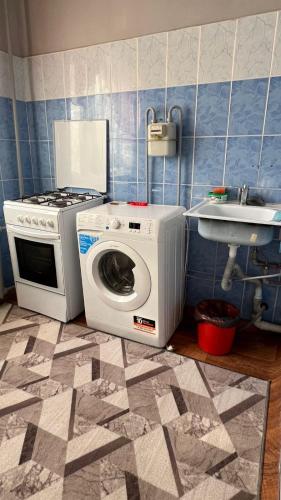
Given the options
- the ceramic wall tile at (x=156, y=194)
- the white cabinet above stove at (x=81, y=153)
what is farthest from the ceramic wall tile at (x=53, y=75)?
A: the ceramic wall tile at (x=156, y=194)

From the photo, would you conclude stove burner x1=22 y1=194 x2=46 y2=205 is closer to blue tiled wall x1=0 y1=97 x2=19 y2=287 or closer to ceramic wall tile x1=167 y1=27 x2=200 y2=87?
blue tiled wall x1=0 y1=97 x2=19 y2=287

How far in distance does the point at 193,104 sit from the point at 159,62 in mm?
360

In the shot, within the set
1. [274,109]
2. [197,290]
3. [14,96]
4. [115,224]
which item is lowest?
[197,290]

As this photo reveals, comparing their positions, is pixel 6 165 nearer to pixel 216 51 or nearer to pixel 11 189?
pixel 11 189

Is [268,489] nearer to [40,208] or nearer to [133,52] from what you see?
[40,208]

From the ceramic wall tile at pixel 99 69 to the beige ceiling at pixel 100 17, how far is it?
6cm

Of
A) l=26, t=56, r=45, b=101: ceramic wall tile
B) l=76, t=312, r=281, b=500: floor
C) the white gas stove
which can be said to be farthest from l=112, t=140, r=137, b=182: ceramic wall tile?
l=76, t=312, r=281, b=500: floor

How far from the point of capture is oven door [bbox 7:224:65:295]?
2.03m

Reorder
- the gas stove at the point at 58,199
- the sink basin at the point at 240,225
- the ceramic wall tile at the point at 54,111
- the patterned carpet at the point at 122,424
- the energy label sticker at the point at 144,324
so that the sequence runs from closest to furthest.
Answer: the patterned carpet at the point at 122,424 < the sink basin at the point at 240,225 < the energy label sticker at the point at 144,324 < the gas stove at the point at 58,199 < the ceramic wall tile at the point at 54,111

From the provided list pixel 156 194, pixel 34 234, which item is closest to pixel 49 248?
pixel 34 234

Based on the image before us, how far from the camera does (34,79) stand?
2473 mm

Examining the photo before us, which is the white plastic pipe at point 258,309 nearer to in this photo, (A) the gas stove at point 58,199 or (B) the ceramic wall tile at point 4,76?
(A) the gas stove at point 58,199

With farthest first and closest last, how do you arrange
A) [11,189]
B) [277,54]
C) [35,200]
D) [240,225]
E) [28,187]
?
1. [28,187]
2. [11,189]
3. [35,200]
4. [277,54]
5. [240,225]

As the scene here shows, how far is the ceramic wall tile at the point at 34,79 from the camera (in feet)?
7.94
